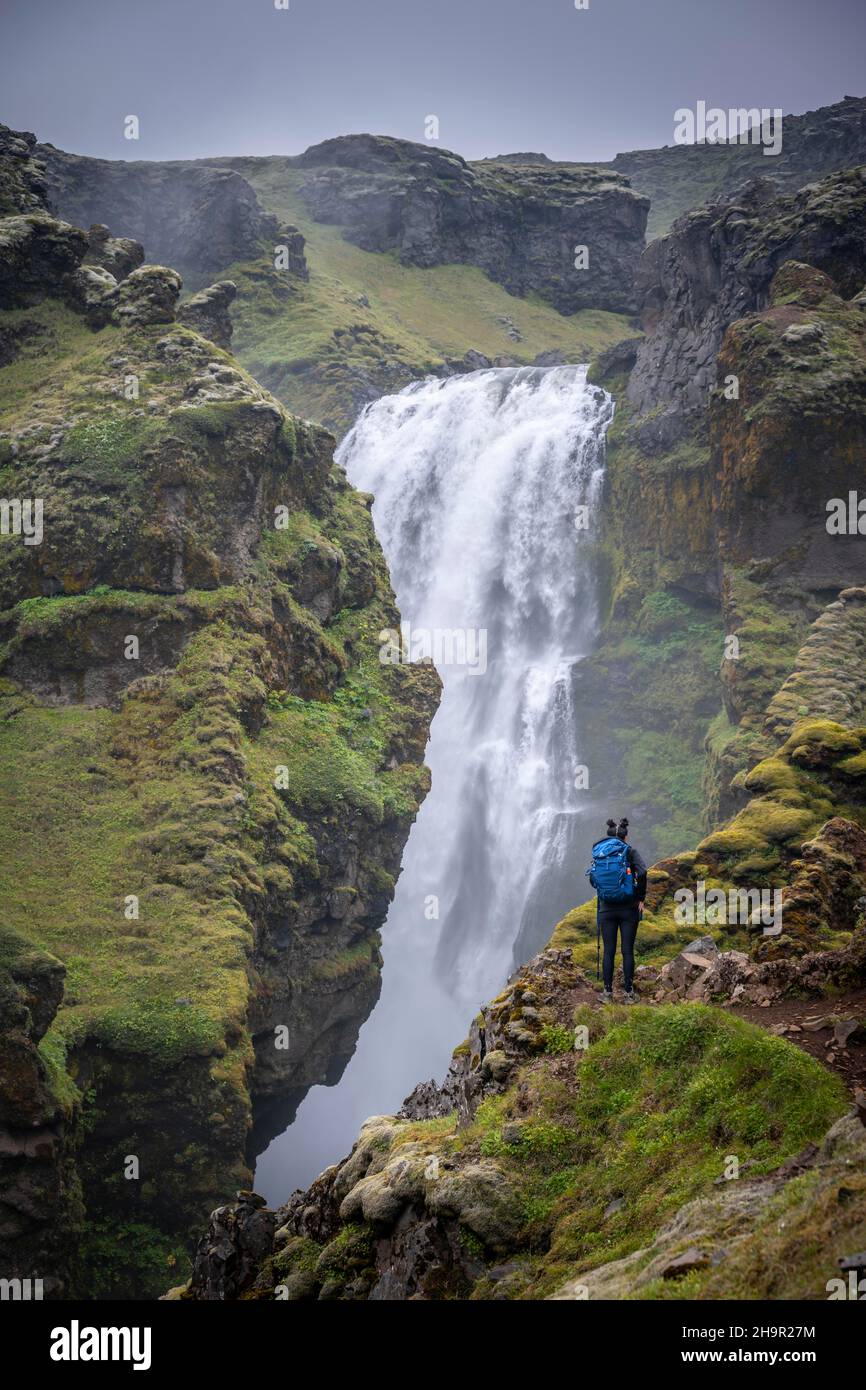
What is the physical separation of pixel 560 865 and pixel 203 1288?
90.0ft

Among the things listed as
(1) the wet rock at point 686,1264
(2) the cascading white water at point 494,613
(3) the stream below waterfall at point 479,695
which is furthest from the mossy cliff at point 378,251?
(1) the wet rock at point 686,1264

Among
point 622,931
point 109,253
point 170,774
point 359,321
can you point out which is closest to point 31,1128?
point 170,774

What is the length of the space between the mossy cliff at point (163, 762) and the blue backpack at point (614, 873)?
34.3 feet

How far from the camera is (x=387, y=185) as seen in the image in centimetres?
10706

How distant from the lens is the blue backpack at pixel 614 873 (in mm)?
11320

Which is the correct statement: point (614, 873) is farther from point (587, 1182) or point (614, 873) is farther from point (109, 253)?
point (109, 253)

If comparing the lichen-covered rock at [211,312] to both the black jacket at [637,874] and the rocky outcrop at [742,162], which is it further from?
the rocky outcrop at [742,162]

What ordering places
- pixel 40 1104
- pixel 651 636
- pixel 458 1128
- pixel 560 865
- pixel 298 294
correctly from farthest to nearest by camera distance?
pixel 298 294 < pixel 651 636 < pixel 560 865 < pixel 40 1104 < pixel 458 1128

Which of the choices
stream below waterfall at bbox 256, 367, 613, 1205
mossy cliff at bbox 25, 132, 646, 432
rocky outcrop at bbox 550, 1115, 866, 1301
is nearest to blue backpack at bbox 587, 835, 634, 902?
rocky outcrop at bbox 550, 1115, 866, 1301

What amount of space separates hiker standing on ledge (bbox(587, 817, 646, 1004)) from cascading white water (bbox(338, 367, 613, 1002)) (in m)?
25.6

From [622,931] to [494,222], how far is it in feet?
356

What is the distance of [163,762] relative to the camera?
23.5 m
